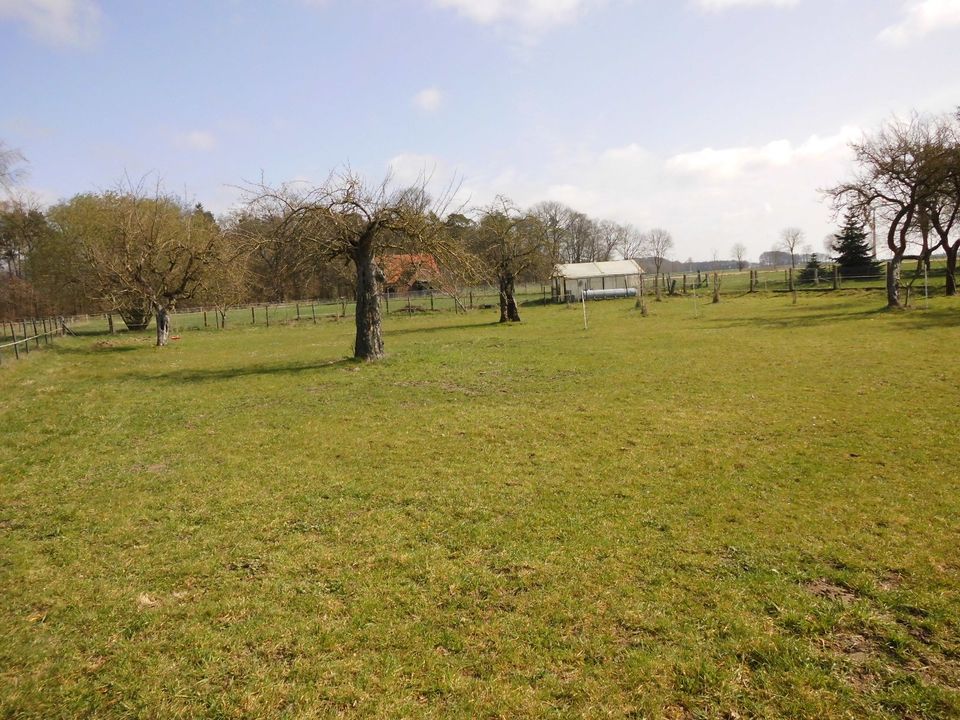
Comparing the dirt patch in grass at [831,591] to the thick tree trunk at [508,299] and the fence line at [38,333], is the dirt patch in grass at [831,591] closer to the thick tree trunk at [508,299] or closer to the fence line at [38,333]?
the fence line at [38,333]

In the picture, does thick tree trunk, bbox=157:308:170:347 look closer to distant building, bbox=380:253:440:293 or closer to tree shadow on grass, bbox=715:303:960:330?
distant building, bbox=380:253:440:293

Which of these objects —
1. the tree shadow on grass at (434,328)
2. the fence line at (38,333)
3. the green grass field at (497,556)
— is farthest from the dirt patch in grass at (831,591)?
the fence line at (38,333)

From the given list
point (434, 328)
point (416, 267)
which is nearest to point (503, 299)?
point (434, 328)

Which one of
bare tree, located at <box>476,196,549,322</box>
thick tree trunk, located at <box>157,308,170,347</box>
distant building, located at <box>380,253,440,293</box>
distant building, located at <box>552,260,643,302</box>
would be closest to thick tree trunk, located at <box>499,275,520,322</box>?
bare tree, located at <box>476,196,549,322</box>

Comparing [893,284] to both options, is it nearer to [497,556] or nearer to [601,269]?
[497,556]

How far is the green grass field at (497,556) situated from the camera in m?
3.18

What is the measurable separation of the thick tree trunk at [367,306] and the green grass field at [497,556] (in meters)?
5.51

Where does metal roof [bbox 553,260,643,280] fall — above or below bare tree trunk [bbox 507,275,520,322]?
above

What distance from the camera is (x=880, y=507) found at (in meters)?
5.22

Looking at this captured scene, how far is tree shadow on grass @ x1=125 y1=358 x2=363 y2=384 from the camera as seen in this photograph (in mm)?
15507

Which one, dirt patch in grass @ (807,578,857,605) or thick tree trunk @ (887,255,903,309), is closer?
dirt patch in grass @ (807,578,857,605)

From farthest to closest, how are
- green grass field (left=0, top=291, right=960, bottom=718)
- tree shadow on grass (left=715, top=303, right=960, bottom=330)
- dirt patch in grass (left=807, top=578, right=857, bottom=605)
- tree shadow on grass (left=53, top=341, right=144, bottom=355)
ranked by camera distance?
tree shadow on grass (left=53, top=341, right=144, bottom=355) → tree shadow on grass (left=715, top=303, right=960, bottom=330) → dirt patch in grass (left=807, top=578, right=857, bottom=605) → green grass field (left=0, top=291, right=960, bottom=718)

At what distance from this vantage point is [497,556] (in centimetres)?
467

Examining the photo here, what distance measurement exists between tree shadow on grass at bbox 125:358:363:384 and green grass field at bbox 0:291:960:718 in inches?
179
